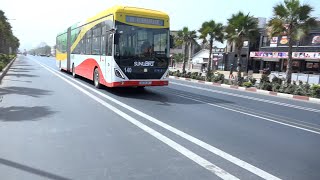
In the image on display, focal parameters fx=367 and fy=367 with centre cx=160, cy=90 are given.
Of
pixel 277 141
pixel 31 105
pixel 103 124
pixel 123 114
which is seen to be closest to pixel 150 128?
pixel 103 124

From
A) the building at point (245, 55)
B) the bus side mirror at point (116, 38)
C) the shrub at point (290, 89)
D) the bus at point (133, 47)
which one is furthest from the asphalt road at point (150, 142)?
the building at point (245, 55)

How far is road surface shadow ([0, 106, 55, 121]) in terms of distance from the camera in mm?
9250

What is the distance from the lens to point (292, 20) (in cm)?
2447

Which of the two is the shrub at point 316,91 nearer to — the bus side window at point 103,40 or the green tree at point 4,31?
the bus side window at point 103,40

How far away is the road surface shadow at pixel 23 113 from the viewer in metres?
9.25

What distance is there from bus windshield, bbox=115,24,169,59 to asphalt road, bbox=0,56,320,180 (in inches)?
128

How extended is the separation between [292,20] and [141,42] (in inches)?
545

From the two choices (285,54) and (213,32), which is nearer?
(213,32)

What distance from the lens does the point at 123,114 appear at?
33.9 ft

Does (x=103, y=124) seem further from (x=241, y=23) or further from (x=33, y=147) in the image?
(x=241, y=23)

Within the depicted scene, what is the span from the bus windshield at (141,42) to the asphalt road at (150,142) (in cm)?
324

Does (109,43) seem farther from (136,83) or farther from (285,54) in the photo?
(285,54)

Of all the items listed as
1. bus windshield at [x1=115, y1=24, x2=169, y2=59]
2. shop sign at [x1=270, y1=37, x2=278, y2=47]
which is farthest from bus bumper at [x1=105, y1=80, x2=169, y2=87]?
shop sign at [x1=270, y1=37, x2=278, y2=47]

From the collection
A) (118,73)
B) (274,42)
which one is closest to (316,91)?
(118,73)
